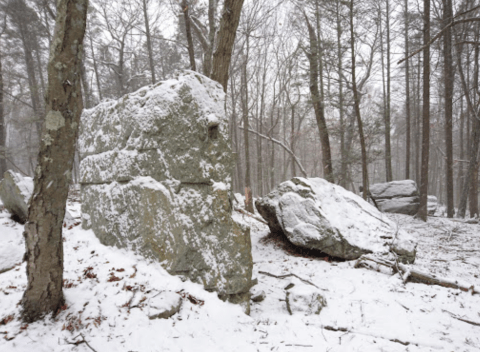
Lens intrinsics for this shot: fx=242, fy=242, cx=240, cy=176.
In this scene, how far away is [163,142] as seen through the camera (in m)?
3.79

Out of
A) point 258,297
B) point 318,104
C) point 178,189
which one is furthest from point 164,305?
point 318,104

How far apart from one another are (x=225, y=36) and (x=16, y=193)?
5.80 m

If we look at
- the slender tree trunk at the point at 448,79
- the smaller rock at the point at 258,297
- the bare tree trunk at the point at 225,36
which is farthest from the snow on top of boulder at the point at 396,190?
the smaller rock at the point at 258,297

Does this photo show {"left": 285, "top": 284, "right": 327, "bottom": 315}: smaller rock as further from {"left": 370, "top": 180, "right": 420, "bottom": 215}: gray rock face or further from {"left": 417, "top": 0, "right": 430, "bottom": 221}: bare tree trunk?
{"left": 370, "top": 180, "right": 420, "bottom": 215}: gray rock face

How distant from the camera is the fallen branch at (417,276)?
4289mm

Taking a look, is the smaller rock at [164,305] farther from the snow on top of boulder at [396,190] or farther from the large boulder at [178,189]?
the snow on top of boulder at [396,190]

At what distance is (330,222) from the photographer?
602 cm

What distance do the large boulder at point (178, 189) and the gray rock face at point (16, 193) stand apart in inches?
105

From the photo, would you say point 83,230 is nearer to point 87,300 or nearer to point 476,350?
point 87,300

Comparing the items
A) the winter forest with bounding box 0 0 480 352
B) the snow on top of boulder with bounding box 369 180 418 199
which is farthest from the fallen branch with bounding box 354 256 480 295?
the snow on top of boulder with bounding box 369 180 418 199

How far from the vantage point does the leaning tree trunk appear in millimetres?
2357

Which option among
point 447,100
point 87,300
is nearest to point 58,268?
point 87,300

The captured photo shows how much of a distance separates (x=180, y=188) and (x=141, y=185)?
0.59m

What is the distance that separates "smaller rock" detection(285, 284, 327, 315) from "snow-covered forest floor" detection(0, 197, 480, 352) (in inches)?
3.7
